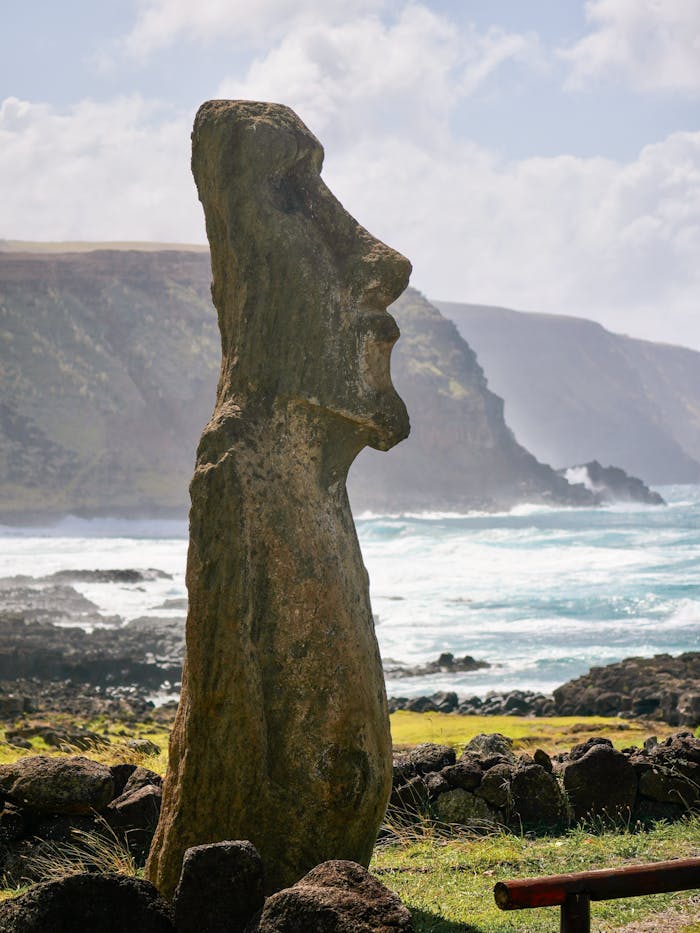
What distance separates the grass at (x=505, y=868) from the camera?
4984 millimetres

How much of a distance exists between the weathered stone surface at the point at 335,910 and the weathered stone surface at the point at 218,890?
25 cm

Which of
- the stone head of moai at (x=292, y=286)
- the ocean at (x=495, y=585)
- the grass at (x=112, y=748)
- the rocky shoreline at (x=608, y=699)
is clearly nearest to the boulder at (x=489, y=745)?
the grass at (x=112, y=748)

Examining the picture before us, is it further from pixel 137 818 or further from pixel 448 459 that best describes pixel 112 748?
pixel 448 459

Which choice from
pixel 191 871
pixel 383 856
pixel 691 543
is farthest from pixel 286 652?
pixel 691 543

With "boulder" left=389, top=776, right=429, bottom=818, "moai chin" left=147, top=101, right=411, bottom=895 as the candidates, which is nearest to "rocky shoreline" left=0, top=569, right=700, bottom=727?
"boulder" left=389, top=776, right=429, bottom=818

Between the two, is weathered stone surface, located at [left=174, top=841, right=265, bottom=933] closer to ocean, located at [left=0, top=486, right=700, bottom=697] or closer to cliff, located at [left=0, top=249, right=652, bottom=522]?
ocean, located at [left=0, top=486, right=700, bottom=697]

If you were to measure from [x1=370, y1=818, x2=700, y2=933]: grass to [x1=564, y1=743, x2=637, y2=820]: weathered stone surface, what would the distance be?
0.24 m

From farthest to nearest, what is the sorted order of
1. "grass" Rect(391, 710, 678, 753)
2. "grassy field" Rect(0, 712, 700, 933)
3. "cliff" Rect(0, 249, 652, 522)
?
1. "cliff" Rect(0, 249, 652, 522)
2. "grass" Rect(391, 710, 678, 753)
3. "grassy field" Rect(0, 712, 700, 933)

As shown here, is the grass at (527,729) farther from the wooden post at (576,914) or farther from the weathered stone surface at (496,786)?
the wooden post at (576,914)

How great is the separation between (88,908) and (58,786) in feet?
7.66

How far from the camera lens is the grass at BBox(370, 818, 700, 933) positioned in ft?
16.4

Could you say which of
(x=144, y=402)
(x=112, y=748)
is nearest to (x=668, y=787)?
(x=112, y=748)

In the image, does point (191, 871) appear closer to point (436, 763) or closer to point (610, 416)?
point (436, 763)

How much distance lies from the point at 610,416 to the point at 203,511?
466 feet
